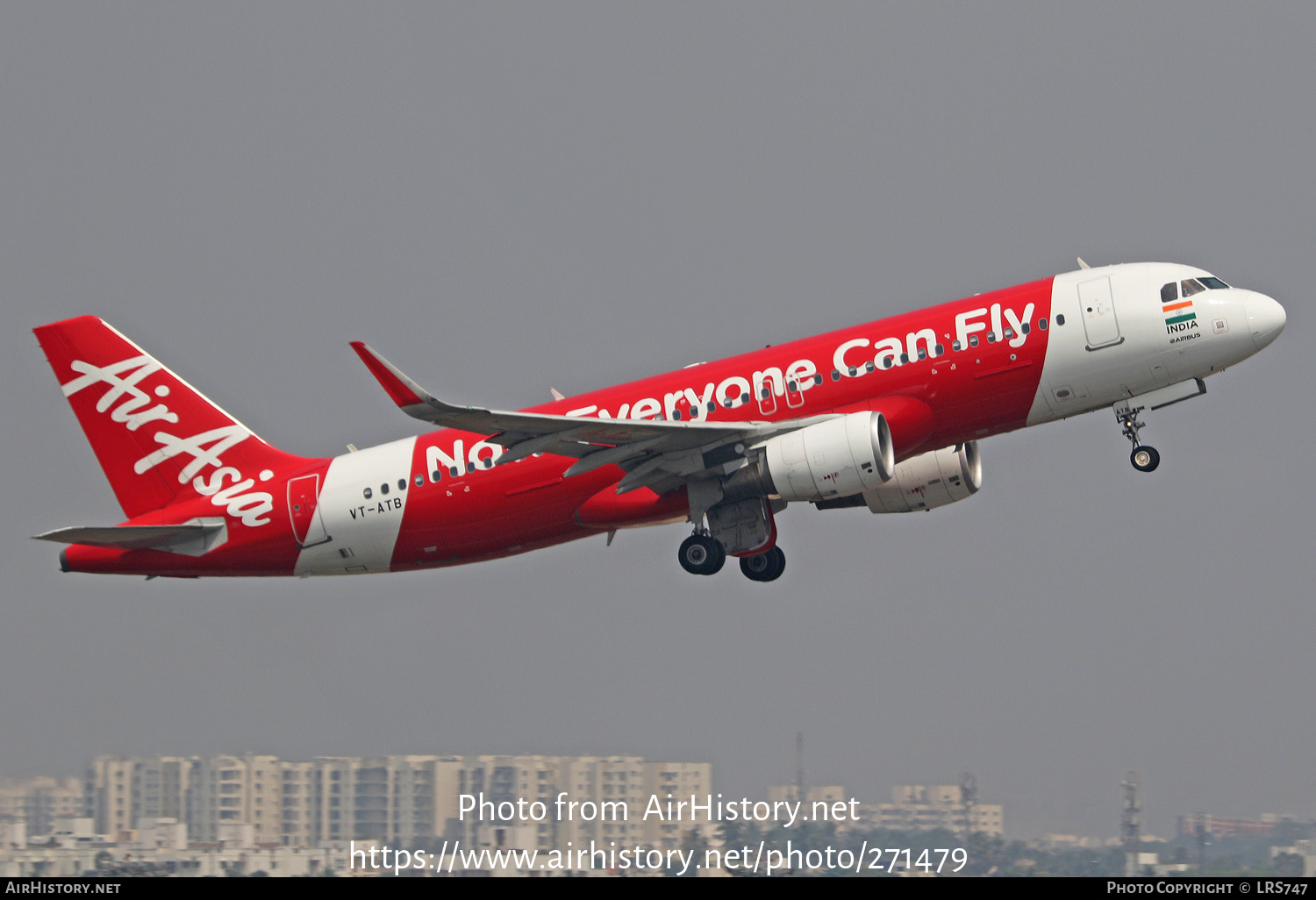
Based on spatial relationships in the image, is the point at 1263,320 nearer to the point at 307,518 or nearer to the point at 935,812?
the point at 935,812

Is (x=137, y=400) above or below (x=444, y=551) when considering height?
above

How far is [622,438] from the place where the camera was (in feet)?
117

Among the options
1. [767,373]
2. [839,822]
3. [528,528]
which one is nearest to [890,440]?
[767,373]

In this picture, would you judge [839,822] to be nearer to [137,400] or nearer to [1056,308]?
[1056,308]

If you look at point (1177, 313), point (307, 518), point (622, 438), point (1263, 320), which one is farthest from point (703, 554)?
point (1263, 320)

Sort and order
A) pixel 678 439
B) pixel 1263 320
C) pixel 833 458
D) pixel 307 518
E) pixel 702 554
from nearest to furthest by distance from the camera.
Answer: pixel 833 458 → pixel 1263 320 → pixel 678 439 → pixel 702 554 → pixel 307 518

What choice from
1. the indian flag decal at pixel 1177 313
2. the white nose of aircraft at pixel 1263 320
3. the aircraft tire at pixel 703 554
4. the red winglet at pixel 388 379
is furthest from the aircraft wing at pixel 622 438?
the white nose of aircraft at pixel 1263 320

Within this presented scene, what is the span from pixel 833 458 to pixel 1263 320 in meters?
10.1

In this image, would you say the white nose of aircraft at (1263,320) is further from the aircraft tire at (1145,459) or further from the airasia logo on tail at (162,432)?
the airasia logo on tail at (162,432)

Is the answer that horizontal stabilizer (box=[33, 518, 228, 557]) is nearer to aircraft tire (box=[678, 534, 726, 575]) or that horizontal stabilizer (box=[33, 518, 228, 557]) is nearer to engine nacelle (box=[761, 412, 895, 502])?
aircraft tire (box=[678, 534, 726, 575])

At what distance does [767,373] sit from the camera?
Answer: 37125mm
